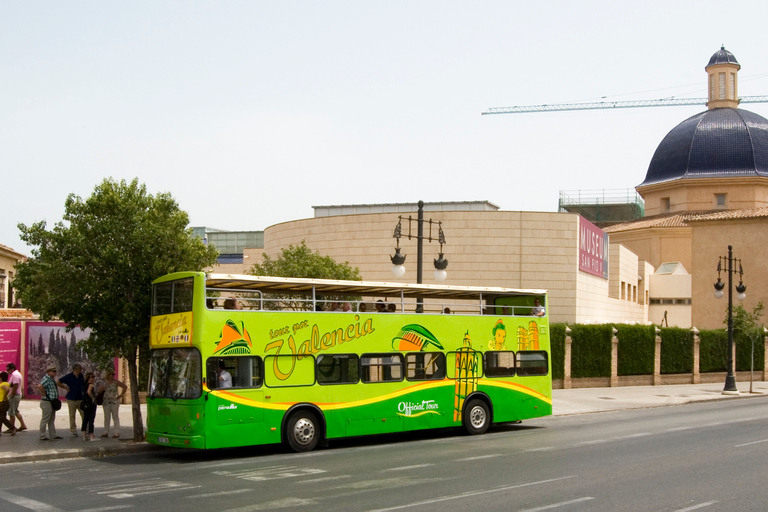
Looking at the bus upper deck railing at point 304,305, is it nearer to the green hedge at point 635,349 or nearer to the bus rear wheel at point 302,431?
the bus rear wheel at point 302,431

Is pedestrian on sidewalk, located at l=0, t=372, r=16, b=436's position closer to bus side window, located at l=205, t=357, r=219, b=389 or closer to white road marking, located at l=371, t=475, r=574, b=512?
bus side window, located at l=205, t=357, r=219, b=389

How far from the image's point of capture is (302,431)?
1717 centimetres

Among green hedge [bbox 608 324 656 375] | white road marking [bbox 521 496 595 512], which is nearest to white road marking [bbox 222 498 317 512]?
white road marking [bbox 521 496 595 512]

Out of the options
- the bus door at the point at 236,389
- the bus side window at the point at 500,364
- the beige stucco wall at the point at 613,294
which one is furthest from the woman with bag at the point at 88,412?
the beige stucco wall at the point at 613,294

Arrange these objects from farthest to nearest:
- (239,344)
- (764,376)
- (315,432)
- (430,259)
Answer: (764,376)
(430,259)
(315,432)
(239,344)

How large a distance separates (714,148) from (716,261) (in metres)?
15.8

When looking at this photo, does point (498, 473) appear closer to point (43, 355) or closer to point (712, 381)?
point (43, 355)

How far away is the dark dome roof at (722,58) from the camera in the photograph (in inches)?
3211

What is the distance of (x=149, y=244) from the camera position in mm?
A: 18016

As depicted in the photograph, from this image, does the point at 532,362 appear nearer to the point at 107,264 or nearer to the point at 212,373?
the point at 212,373

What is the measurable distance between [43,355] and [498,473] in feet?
58.7

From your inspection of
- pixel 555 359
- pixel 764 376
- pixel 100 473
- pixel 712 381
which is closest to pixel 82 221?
pixel 100 473

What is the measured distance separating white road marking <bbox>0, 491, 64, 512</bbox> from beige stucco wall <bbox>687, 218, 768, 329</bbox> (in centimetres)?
5778

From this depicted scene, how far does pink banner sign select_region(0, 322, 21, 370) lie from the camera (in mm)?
26391
